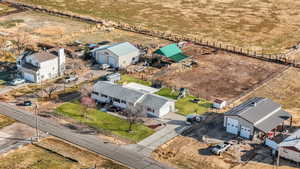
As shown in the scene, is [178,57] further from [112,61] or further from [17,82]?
[17,82]

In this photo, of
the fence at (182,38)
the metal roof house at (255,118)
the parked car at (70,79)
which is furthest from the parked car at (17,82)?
the fence at (182,38)

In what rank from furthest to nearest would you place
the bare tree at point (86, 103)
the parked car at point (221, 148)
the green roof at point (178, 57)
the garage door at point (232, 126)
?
1. the green roof at point (178, 57)
2. the bare tree at point (86, 103)
3. the garage door at point (232, 126)
4. the parked car at point (221, 148)

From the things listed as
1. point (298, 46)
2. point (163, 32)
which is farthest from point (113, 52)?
point (298, 46)

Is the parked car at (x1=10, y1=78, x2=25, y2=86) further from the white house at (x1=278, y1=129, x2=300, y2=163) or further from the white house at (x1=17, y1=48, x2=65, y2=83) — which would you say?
the white house at (x1=278, y1=129, x2=300, y2=163)

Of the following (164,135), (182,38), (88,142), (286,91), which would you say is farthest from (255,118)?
(182,38)

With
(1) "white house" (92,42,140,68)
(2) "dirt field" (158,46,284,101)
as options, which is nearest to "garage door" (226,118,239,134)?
(2) "dirt field" (158,46,284,101)

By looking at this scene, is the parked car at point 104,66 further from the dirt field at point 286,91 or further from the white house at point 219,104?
the dirt field at point 286,91

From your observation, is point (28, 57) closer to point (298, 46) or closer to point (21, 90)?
point (21, 90)
